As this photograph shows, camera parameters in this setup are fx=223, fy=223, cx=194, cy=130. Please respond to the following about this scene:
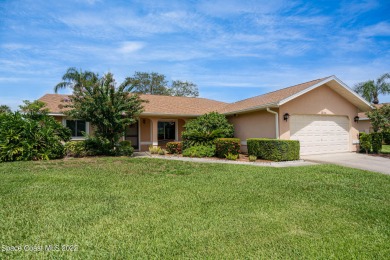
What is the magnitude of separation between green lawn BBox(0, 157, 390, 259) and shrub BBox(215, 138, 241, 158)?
198 inches

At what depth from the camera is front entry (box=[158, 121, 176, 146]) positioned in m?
17.6

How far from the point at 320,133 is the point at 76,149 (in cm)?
1445

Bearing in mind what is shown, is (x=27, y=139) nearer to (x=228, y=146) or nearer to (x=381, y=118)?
(x=228, y=146)

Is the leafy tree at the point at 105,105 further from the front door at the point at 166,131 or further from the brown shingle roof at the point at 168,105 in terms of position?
the front door at the point at 166,131

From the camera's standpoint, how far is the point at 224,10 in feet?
34.9

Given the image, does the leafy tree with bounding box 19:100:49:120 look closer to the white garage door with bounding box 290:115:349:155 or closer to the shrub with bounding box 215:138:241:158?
the shrub with bounding box 215:138:241:158

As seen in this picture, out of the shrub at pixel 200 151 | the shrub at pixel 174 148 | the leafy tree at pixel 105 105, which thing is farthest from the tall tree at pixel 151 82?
the shrub at pixel 200 151

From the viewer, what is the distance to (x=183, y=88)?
4362 centimetres

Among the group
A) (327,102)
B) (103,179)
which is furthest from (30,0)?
(327,102)

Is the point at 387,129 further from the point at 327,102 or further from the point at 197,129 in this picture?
the point at 197,129

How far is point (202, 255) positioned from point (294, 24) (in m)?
12.9

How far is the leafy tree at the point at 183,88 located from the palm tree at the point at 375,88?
2694cm

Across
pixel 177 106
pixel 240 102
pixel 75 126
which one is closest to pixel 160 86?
pixel 177 106

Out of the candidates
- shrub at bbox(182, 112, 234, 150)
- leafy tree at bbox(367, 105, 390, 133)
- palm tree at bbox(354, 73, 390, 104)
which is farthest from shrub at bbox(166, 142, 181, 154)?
palm tree at bbox(354, 73, 390, 104)
